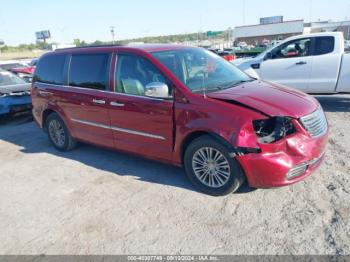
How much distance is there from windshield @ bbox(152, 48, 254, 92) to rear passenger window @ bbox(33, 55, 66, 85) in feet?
7.06

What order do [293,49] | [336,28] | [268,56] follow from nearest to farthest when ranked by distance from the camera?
[293,49], [268,56], [336,28]

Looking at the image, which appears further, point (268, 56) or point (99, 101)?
point (268, 56)

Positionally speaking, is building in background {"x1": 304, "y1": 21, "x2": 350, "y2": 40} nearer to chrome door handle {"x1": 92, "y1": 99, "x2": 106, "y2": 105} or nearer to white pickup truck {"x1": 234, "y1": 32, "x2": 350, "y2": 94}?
white pickup truck {"x1": 234, "y1": 32, "x2": 350, "y2": 94}

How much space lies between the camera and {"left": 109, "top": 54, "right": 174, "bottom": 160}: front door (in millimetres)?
4059

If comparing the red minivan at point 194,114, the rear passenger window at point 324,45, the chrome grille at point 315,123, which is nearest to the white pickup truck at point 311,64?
the rear passenger window at point 324,45

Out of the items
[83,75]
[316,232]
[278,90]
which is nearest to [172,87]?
[278,90]

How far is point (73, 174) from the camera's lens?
4.86 meters

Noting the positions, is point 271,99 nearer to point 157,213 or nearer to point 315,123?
point 315,123

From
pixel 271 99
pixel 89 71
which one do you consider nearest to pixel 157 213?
pixel 271 99

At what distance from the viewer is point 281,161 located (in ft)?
11.1

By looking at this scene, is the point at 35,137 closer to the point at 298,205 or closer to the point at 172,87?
the point at 172,87

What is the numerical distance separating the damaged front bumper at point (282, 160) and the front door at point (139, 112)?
1.12 m

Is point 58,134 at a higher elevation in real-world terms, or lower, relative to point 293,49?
lower

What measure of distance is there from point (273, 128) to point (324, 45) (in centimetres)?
509
